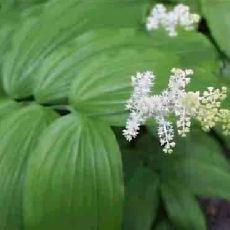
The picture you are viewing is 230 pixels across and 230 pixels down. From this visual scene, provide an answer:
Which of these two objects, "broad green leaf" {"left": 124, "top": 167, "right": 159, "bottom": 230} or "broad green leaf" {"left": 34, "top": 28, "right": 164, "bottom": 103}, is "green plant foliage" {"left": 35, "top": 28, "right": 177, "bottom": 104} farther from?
"broad green leaf" {"left": 124, "top": 167, "right": 159, "bottom": 230}

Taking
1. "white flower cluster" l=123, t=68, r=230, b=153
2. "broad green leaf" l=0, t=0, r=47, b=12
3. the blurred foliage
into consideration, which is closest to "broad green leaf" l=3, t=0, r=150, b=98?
the blurred foliage

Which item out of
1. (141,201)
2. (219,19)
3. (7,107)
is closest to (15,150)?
(7,107)

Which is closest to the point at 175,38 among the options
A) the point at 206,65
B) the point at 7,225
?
the point at 206,65

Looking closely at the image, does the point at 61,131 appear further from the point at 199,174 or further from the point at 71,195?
the point at 199,174

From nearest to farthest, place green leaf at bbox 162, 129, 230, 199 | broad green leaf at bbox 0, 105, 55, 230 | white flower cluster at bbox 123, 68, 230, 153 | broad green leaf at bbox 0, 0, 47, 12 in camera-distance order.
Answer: white flower cluster at bbox 123, 68, 230, 153, broad green leaf at bbox 0, 105, 55, 230, green leaf at bbox 162, 129, 230, 199, broad green leaf at bbox 0, 0, 47, 12

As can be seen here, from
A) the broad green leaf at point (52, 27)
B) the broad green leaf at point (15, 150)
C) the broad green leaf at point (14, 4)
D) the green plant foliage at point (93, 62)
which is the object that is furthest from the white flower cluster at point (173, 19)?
the broad green leaf at point (14, 4)

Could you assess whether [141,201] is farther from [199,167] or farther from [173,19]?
[173,19]
